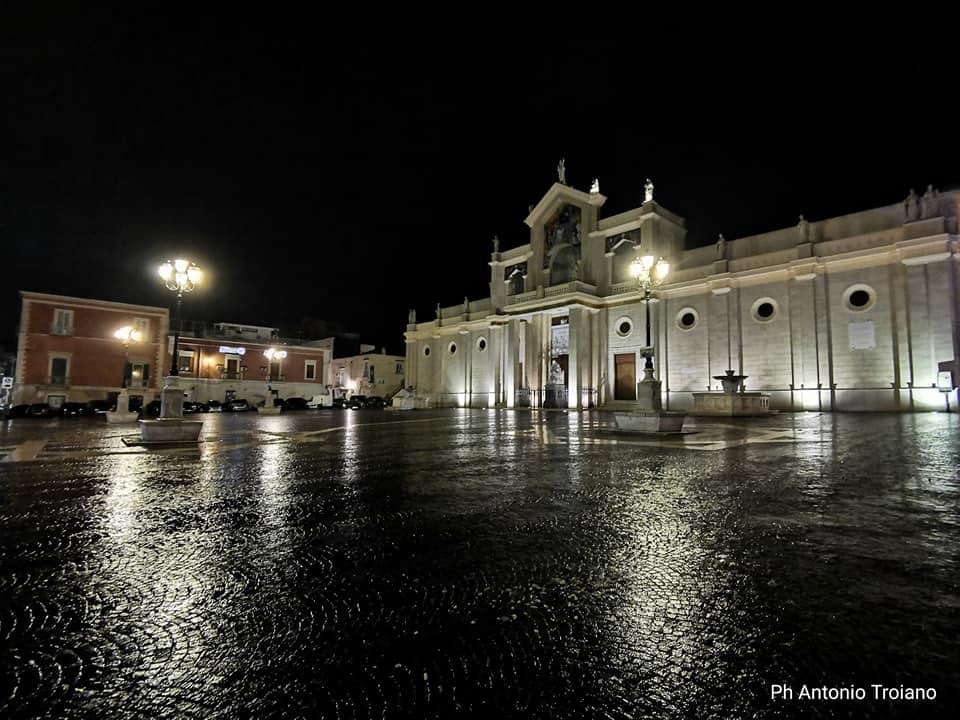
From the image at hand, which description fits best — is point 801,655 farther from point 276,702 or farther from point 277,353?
point 277,353

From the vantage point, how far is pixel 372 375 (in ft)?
179

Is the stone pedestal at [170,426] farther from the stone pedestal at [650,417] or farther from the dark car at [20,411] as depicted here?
the dark car at [20,411]

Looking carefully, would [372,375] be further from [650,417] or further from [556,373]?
[650,417]

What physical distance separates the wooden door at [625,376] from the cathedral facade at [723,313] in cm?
8

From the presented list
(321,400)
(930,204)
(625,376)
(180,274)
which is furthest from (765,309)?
(321,400)

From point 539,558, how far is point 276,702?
5.02 ft

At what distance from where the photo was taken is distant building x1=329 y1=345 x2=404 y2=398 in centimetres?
5466

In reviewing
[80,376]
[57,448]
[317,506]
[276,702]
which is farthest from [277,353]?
[276,702]

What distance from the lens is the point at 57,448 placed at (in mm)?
8352

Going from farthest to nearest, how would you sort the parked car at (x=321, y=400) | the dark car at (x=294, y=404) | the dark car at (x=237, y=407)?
the parked car at (x=321, y=400), the dark car at (x=294, y=404), the dark car at (x=237, y=407)

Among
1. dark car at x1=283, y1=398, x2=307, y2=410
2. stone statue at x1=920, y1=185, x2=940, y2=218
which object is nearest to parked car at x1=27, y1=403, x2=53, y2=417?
dark car at x1=283, y1=398, x2=307, y2=410

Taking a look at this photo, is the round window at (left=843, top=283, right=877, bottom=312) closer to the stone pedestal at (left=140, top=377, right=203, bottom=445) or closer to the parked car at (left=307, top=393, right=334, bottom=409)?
the stone pedestal at (left=140, top=377, right=203, bottom=445)

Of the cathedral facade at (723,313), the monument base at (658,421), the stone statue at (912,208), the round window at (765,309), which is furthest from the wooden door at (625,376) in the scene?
the monument base at (658,421)

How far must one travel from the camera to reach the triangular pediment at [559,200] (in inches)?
1308
